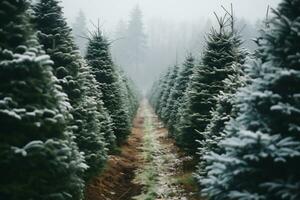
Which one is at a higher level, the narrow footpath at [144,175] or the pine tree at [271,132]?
the pine tree at [271,132]

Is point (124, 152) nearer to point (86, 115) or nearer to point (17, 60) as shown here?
point (86, 115)

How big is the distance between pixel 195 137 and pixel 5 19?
12.7 meters

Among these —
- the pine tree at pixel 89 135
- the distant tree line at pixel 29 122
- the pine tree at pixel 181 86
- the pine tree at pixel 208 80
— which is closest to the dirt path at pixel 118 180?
the pine tree at pixel 89 135

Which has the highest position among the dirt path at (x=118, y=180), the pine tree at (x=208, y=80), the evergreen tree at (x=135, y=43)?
the evergreen tree at (x=135, y=43)

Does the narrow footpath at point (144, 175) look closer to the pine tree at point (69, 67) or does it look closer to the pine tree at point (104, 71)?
the pine tree at point (69, 67)

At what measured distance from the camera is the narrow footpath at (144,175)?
1625 centimetres

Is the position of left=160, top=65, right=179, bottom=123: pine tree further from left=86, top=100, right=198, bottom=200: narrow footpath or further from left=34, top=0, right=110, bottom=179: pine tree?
left=34, top=0, right=110, bottom=179: pine tree

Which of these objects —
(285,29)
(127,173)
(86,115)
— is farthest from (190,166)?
(285,29)

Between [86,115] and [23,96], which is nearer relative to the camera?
[23,96]

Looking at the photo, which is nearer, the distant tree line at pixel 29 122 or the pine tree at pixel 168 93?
the distant tree line at pixel 29 122

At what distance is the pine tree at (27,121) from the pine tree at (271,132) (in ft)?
11.4

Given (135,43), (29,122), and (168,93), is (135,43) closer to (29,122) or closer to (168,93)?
(168,93)

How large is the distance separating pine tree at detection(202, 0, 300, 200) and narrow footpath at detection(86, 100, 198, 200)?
791cm

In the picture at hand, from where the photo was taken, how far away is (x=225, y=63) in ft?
63.9
